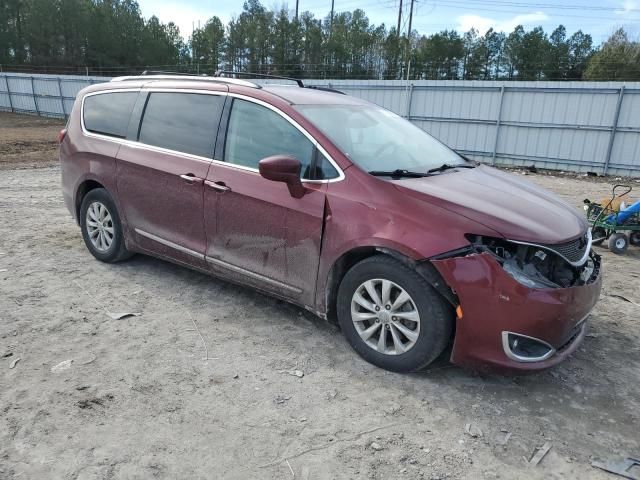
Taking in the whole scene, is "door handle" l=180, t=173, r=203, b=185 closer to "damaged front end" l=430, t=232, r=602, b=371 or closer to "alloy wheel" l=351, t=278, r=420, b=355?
"alloy wheel" l=351, t=278, r=420, b=355

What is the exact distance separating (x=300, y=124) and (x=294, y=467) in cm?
220

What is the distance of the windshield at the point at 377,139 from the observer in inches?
138

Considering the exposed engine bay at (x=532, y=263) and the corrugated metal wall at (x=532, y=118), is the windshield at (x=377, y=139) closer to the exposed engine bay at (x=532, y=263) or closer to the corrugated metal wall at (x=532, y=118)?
the exposed engine bay at (x=532, y=263)

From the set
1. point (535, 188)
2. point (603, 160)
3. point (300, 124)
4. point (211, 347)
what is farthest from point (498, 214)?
point (603, 160)

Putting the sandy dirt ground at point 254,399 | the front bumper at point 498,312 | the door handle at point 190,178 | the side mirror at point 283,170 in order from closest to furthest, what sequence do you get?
1. the sandy dirt ground at point 254,399
2. the front bumper at point 498,312
3. the side mirror at point 283,170
4. the door handle at point 190,178

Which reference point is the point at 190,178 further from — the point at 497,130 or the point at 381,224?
the point at 497,130

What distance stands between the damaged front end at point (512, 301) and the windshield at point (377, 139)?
0.97 m

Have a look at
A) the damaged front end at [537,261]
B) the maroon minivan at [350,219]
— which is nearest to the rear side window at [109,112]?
the maroon minivan at [350,219]

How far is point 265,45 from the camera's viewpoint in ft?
188

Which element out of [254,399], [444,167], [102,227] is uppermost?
[444,167]

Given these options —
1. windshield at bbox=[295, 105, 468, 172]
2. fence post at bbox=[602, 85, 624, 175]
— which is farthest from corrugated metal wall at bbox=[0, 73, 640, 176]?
windshield at bbox=[295, 105, 468, 172]

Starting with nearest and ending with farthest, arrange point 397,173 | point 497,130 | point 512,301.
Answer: point 512,301
point 397,173
point 497,130

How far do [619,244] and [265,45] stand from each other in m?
56.5

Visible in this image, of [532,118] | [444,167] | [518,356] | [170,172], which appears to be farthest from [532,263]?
[532,118]
